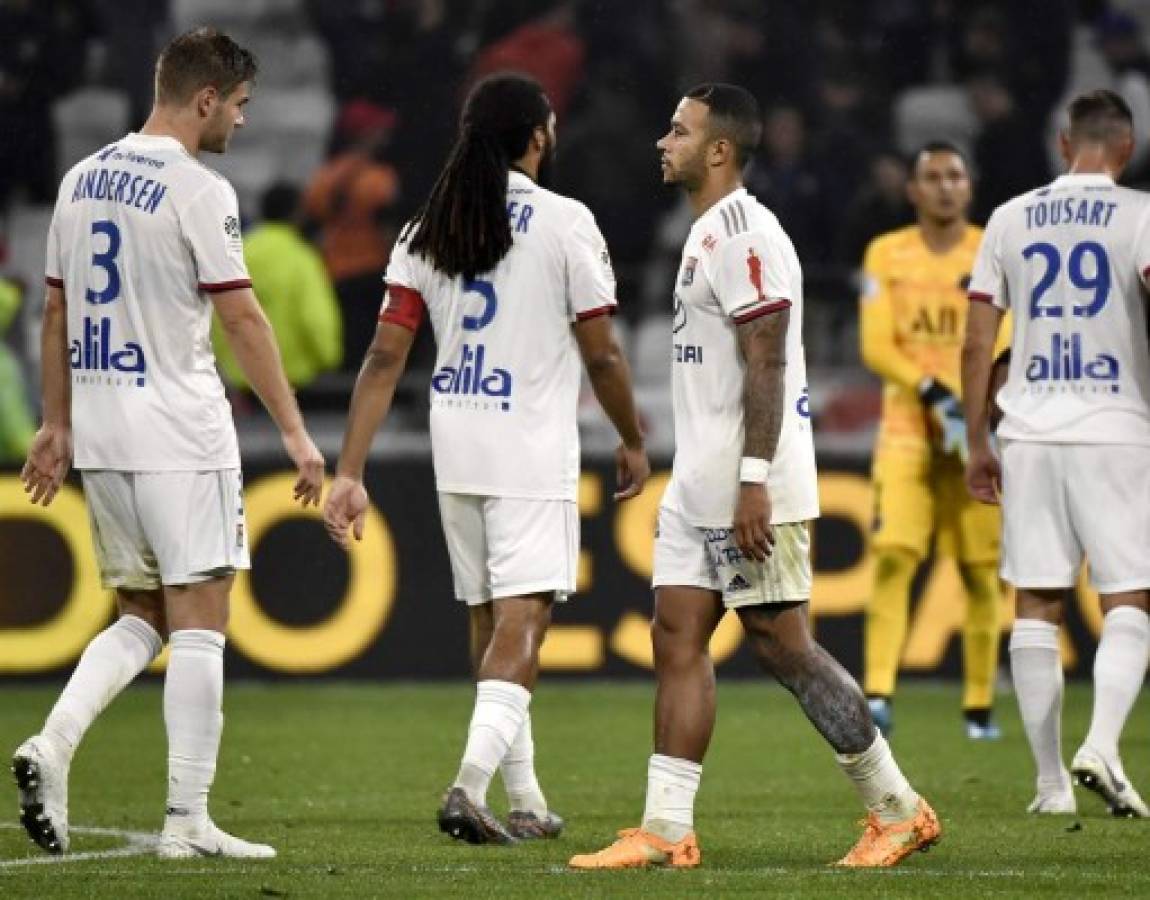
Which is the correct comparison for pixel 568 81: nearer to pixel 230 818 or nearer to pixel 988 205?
pixel 988 205

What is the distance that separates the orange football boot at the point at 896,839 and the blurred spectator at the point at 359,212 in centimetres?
870

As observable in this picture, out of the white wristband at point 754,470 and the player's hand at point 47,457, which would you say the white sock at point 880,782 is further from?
the player's hand at point 47,457

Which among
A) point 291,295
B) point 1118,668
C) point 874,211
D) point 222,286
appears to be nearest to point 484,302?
point 222,286

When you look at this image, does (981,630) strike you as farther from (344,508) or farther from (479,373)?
(344,508)

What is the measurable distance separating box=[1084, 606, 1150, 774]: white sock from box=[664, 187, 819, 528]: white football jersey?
190cm

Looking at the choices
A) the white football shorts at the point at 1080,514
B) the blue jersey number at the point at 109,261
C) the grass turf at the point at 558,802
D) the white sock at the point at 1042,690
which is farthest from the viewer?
the white sock at the point at 1042,690

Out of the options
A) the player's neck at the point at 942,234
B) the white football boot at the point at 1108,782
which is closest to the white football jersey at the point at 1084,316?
the white football boot at the point at 1108,782

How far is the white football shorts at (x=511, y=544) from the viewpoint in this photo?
7.13 m

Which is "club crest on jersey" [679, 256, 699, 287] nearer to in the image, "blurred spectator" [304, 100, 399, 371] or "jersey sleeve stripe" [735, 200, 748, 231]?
"jersey sleeve stripe" [735, 200, 748, 231]

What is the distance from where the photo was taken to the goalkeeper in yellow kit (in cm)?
1053

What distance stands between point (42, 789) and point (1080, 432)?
3375 millimetres

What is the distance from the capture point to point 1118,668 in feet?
26.5

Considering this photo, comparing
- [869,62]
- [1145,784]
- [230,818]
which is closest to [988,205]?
[869,62]

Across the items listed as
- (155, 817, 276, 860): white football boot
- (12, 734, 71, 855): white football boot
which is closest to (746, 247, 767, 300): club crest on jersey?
(155, 817, 276, 860): white football boot
